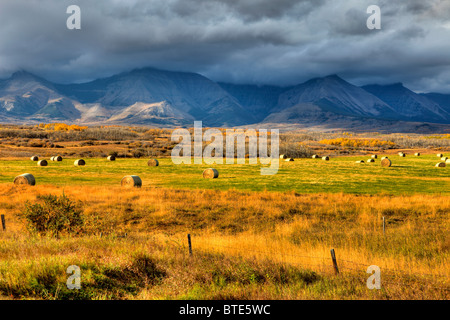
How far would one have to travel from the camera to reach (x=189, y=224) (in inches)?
969

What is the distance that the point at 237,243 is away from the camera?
56.7ft

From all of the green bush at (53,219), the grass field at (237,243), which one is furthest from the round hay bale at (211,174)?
the green bush at (53,219)

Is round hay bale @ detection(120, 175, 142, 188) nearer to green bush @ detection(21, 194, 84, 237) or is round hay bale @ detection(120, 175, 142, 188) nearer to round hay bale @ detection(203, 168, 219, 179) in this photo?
round hay bale @ detection(203, 168, 219, 179)

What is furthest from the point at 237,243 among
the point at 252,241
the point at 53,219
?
the point at 53,219

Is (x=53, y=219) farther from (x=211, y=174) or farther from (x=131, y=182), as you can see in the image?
(x=211, y=174)

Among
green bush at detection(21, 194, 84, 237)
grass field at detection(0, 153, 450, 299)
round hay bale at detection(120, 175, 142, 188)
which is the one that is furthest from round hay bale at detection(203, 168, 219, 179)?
green bush at detection(21, 194, 84, 237)

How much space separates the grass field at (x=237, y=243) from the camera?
31.6 ft

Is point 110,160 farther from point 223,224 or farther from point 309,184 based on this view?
point 223,224

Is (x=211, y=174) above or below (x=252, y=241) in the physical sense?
above

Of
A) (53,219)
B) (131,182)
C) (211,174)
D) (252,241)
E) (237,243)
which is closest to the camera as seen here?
(237,243)

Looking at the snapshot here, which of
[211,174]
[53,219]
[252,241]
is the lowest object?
[252,241]

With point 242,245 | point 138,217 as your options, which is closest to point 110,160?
point 138,217

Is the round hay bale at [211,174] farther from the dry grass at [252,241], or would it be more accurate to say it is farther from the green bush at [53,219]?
the green bush at [53,219]
